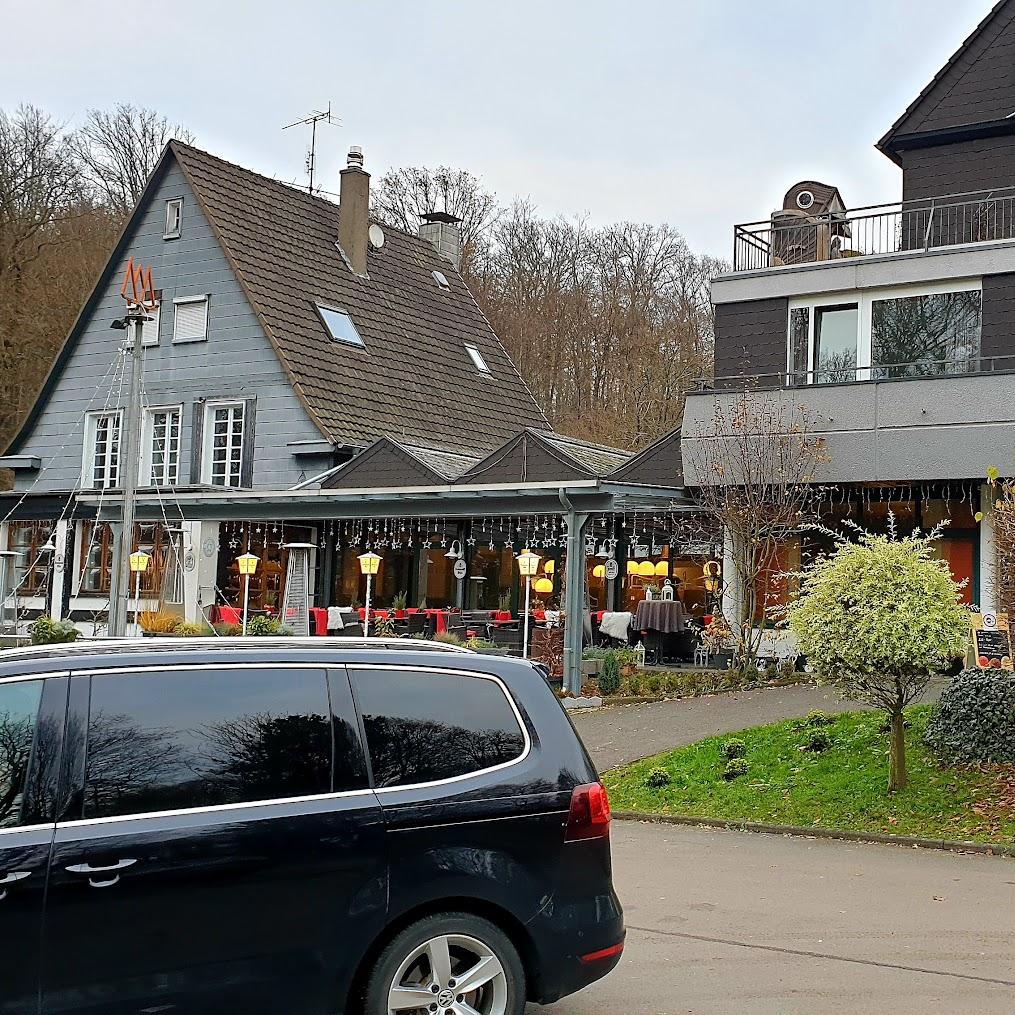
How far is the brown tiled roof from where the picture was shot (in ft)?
95.2

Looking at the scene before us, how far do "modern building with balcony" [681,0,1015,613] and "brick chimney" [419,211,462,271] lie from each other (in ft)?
54.4

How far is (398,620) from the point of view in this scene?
25203 millimetres

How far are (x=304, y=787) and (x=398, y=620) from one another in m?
20.2

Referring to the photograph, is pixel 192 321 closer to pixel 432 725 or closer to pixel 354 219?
pixel 354 219

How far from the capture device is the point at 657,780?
43.2ft

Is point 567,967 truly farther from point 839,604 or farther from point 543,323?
point 543,323

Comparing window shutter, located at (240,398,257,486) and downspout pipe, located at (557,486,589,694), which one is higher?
window shutter, located at (240,398,257,486)

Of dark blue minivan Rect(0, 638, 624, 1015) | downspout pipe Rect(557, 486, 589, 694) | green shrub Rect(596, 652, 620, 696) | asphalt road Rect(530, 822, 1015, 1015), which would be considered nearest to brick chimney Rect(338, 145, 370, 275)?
downspout pipe Rect(557, 486, 589, 694)

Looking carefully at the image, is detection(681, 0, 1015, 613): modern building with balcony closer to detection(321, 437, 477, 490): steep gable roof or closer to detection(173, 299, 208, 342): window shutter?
detection(321, 437, 477, 490): steep gable roof

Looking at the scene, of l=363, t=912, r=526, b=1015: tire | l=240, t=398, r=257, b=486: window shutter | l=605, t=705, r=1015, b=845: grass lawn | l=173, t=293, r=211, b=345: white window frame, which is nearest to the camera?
l=363, t=912, r=526, b=1015: tire

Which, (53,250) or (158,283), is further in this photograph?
(53,250)

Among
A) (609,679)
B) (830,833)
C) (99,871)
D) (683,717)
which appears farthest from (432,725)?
(609,679)

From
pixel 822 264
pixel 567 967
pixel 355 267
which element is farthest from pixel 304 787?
pixel 355 267

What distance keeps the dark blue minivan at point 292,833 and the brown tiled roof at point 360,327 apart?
22266mm
